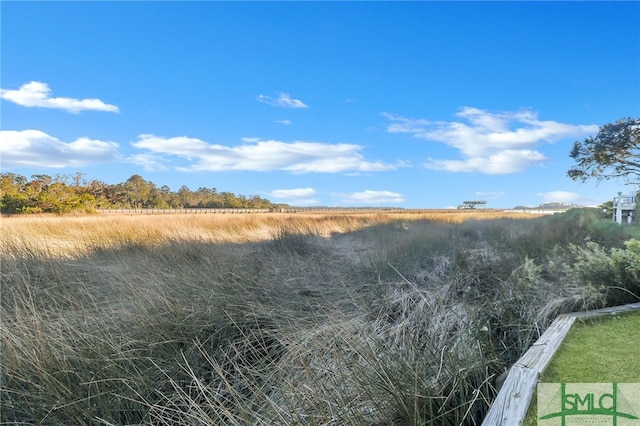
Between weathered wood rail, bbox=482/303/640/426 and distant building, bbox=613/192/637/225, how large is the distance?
1022 centimetres

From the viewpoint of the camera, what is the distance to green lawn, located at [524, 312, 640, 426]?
1.56 metres

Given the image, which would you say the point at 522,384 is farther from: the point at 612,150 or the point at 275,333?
the point at 612,150

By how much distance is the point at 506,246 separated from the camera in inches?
227

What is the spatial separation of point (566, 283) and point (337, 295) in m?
2.31

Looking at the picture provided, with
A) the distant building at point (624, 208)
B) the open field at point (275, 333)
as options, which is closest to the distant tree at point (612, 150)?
the distant building at point (624, 208)

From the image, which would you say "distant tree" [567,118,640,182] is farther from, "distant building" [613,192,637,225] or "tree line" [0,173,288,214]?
"tree line" [0,173,288,214]

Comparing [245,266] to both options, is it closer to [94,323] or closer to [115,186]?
[94,323]

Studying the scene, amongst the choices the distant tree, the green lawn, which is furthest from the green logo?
the distant tree

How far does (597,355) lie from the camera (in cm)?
183

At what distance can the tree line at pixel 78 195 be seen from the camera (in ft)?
52.2

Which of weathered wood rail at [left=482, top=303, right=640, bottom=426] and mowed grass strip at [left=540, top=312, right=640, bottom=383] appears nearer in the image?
weathered wood rail at [left=482, top=303, right=640, bottom=426]

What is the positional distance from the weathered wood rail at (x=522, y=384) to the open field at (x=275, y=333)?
0.17 meters

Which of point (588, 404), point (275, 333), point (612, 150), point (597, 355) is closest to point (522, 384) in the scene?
point (588, 404)

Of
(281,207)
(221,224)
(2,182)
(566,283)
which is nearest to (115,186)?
(2,182)
